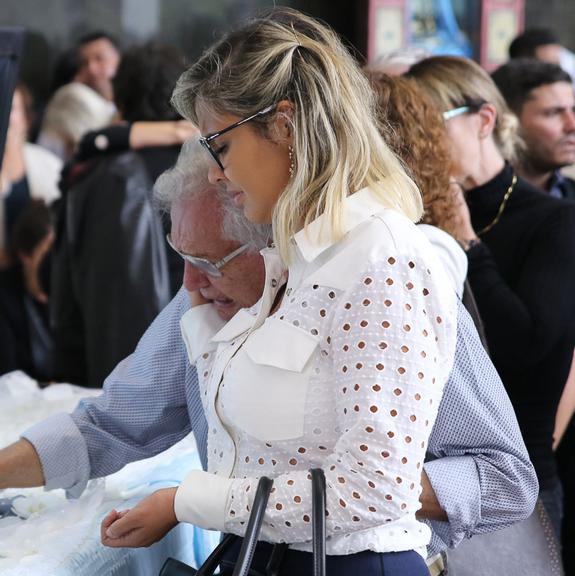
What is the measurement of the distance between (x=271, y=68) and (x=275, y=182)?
15 centimetres

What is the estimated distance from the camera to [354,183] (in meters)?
1.32

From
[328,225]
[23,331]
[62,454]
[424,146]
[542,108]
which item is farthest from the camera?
[23,331]

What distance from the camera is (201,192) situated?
157cm

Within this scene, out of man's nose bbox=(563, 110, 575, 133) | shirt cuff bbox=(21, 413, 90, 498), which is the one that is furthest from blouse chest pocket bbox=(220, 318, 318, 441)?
man's nose bbox=(563, 110, 575, 133)

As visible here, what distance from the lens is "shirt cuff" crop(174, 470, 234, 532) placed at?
4.07ft

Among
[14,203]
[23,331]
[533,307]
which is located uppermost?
[533,307]

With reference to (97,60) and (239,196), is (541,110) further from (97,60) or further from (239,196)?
(97,60)

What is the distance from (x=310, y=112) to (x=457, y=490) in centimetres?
54

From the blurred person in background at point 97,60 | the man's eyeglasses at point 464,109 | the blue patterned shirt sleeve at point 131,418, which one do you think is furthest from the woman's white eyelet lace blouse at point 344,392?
the blurred person in background at point 97,60

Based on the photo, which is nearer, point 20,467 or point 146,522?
point 146,522

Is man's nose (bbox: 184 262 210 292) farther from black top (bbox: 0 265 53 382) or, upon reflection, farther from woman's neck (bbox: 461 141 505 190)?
black top (bbox: 0 265 53 382)

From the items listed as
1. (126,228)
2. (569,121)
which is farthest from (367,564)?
(569,121)

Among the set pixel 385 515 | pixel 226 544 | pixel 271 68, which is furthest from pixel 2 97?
pixel 385 515

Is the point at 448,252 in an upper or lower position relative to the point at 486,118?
lower
